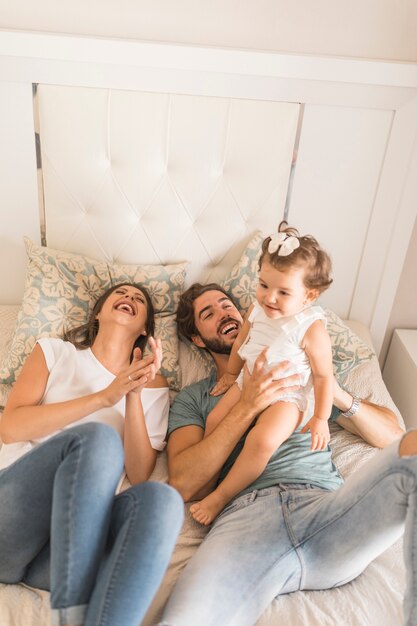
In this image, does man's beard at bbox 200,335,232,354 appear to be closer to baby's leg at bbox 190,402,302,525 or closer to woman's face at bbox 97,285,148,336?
woman's face at bbox 97,285,148,336

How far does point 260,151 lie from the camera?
1.91 metres

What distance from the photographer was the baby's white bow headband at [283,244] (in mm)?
1325

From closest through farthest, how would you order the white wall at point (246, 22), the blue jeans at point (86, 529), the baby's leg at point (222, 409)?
the blue jeans at point (86, 529) < the baby's leg at point (222, 409) < the white wall at point (246, 22)

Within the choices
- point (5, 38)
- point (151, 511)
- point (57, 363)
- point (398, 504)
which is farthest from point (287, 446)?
point (5, 38)

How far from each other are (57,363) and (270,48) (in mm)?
1295

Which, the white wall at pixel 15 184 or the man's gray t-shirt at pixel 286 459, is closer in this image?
the man's gray t-shirt at pixel 286 459

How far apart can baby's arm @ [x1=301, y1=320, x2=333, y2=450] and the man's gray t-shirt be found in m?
0.07

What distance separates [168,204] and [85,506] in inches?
48.7

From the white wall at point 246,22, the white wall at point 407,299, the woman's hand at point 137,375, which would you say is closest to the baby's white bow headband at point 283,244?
the woman's hand at point 137,375

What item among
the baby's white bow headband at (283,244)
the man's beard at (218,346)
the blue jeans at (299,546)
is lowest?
the blue jeans at (299,546)

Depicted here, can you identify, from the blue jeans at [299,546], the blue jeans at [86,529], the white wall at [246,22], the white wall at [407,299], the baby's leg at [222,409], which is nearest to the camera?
the blue jeans at [86,529]

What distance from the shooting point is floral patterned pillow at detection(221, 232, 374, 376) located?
180cm

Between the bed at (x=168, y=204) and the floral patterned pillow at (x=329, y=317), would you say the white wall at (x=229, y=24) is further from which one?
the floral patterned pillow at (x=329, y=317)

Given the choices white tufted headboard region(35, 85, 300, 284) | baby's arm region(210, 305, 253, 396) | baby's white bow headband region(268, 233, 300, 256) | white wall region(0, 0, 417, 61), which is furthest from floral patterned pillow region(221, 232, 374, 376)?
white wall region(0, 0, 417, 61)
